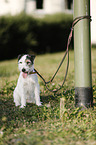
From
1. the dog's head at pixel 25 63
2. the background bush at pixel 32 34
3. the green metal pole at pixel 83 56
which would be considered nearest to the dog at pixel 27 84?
the dog's head at pixel 25 63

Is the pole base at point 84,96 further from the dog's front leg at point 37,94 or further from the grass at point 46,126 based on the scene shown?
the dog's front leg at point 37,94

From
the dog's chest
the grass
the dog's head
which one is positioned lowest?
the grass

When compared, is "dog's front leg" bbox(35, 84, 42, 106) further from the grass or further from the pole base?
the pole base

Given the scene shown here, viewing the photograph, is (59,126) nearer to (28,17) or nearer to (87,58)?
(87,58)

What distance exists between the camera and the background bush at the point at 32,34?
1250cm

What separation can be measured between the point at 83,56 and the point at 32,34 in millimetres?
10634

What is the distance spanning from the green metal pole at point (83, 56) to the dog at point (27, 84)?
67cm

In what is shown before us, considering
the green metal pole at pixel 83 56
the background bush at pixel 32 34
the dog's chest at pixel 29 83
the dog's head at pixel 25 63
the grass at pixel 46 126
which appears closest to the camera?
the grass at pixel 46 126

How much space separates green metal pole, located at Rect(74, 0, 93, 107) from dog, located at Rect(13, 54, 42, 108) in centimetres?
67

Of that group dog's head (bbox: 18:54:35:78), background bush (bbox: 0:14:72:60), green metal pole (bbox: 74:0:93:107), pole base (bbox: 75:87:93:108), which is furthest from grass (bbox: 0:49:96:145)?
background bush (bbox: 0:14:72:60)

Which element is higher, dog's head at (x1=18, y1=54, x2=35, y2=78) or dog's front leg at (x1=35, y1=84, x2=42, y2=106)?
dog's head at (x1=18, y1=54, x2=35, y2=78)

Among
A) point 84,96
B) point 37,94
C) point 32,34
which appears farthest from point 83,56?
point 32,34

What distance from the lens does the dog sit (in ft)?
11.6

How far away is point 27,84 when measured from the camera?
3.74 meters
